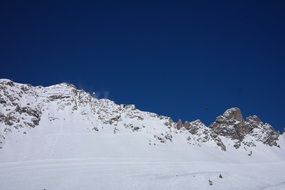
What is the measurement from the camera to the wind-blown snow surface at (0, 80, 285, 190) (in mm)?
40781

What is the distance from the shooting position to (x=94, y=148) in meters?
68.2

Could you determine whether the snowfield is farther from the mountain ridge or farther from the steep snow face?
the mountain ridge

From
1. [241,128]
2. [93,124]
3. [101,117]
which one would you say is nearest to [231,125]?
[241,128]

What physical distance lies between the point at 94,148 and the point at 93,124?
13083 mm

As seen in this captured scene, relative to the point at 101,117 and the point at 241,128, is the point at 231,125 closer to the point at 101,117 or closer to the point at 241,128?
the point at 241,128

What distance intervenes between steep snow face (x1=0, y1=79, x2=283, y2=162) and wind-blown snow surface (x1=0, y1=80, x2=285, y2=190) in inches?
7.4

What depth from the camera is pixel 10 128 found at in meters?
70.6

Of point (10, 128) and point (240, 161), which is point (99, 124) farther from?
point (240, 161)

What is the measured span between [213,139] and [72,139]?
35197mm

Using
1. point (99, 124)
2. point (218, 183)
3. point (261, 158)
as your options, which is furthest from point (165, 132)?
point (218, 183)

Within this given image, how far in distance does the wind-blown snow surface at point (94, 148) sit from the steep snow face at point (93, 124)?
19cm

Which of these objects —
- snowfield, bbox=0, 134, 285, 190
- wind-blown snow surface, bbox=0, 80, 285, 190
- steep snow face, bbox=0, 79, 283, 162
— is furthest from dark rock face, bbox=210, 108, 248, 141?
snowfield, bbox=0, 134, 285, 190

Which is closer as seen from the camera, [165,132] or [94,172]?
[94,172]

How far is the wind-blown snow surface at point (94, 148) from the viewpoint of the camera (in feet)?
134
